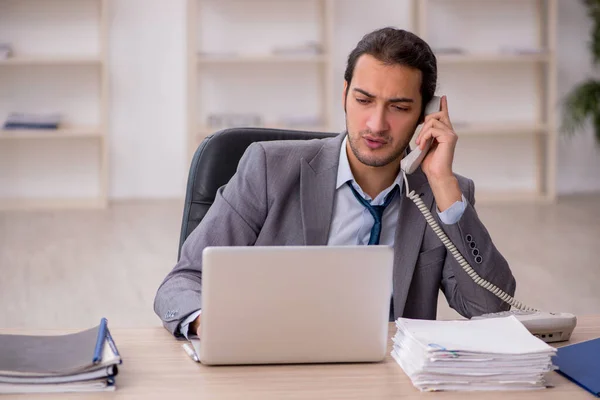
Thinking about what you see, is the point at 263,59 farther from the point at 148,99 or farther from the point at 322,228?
the point at 322,228

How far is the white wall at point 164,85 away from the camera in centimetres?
673

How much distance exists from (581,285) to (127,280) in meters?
2.23

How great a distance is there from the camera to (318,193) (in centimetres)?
213

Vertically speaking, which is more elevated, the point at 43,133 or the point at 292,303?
the point at 43,133

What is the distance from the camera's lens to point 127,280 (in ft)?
15.1

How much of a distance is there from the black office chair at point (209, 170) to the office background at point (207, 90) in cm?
373

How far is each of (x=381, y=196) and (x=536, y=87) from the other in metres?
5.31

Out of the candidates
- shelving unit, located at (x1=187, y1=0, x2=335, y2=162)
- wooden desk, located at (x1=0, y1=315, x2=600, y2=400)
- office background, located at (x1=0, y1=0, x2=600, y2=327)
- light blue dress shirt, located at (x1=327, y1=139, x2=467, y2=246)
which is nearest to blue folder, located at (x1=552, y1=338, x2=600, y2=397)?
wooden desk, located at (x1=0, y1=315, x2=600, y2=400)

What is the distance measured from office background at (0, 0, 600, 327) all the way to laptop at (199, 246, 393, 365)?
4576mm

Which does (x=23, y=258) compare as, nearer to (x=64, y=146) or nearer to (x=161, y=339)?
(x=64, y=146)

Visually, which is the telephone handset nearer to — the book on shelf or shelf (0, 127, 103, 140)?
shelf (0, 127, 103, 140)

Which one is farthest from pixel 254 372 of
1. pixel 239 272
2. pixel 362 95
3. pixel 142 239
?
pixel 142 239

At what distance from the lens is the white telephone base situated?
1.68 m

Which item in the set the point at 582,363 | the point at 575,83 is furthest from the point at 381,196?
the point at 575,83
